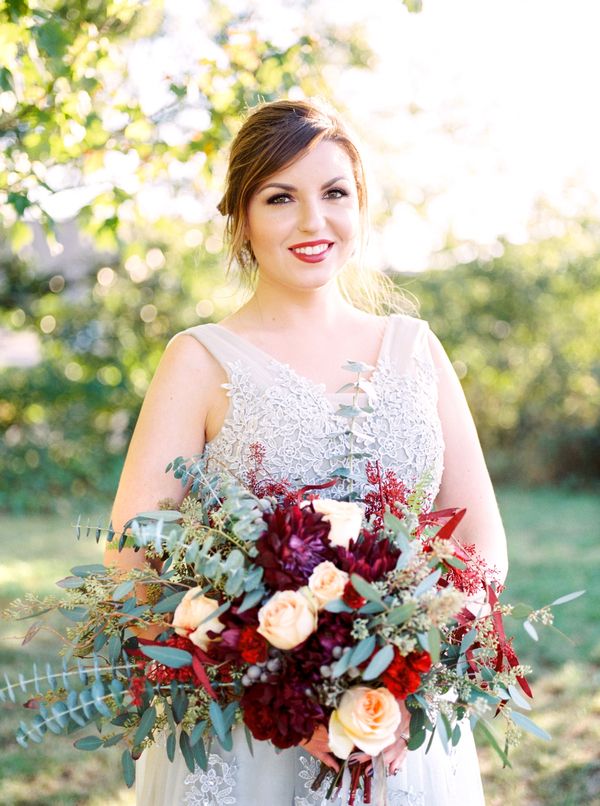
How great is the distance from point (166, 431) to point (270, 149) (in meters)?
0.81

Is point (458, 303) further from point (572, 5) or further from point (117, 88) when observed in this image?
point (117, 88)

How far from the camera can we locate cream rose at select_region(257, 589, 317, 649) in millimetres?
1676

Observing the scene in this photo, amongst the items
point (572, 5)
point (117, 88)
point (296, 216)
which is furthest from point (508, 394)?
point (296, 216)

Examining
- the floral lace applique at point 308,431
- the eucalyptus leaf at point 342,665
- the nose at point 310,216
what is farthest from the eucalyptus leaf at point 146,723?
the nose at point 310,216

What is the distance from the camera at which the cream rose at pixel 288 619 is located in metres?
1.68

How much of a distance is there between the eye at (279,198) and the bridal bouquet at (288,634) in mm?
830

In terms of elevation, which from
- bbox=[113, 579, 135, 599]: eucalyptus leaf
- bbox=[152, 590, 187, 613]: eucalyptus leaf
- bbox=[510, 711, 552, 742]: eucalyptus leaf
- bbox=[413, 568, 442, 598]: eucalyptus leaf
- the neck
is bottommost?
bbox=[510, 711, 552, 742]: eucalyptus leaf

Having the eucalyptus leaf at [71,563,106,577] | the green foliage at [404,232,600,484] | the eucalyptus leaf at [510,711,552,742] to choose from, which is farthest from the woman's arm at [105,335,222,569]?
the green foliage at [404,232,600,484]

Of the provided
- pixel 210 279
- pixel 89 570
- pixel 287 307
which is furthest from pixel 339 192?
pixel 210 279

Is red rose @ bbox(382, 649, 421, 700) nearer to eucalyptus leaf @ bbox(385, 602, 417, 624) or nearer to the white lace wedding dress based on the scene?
eucalyptus leaf @ bbox(385, 602, 417, 624)

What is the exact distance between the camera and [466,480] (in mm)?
2572

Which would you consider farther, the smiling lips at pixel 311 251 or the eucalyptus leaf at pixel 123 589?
the smiling lips at pixel 311 251

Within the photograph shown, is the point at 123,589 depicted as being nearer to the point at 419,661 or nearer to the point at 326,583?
the point at 326,583

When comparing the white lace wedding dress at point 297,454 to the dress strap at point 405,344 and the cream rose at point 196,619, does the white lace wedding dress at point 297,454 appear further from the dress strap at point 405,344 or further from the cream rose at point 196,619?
the cream rose at point 196,619
